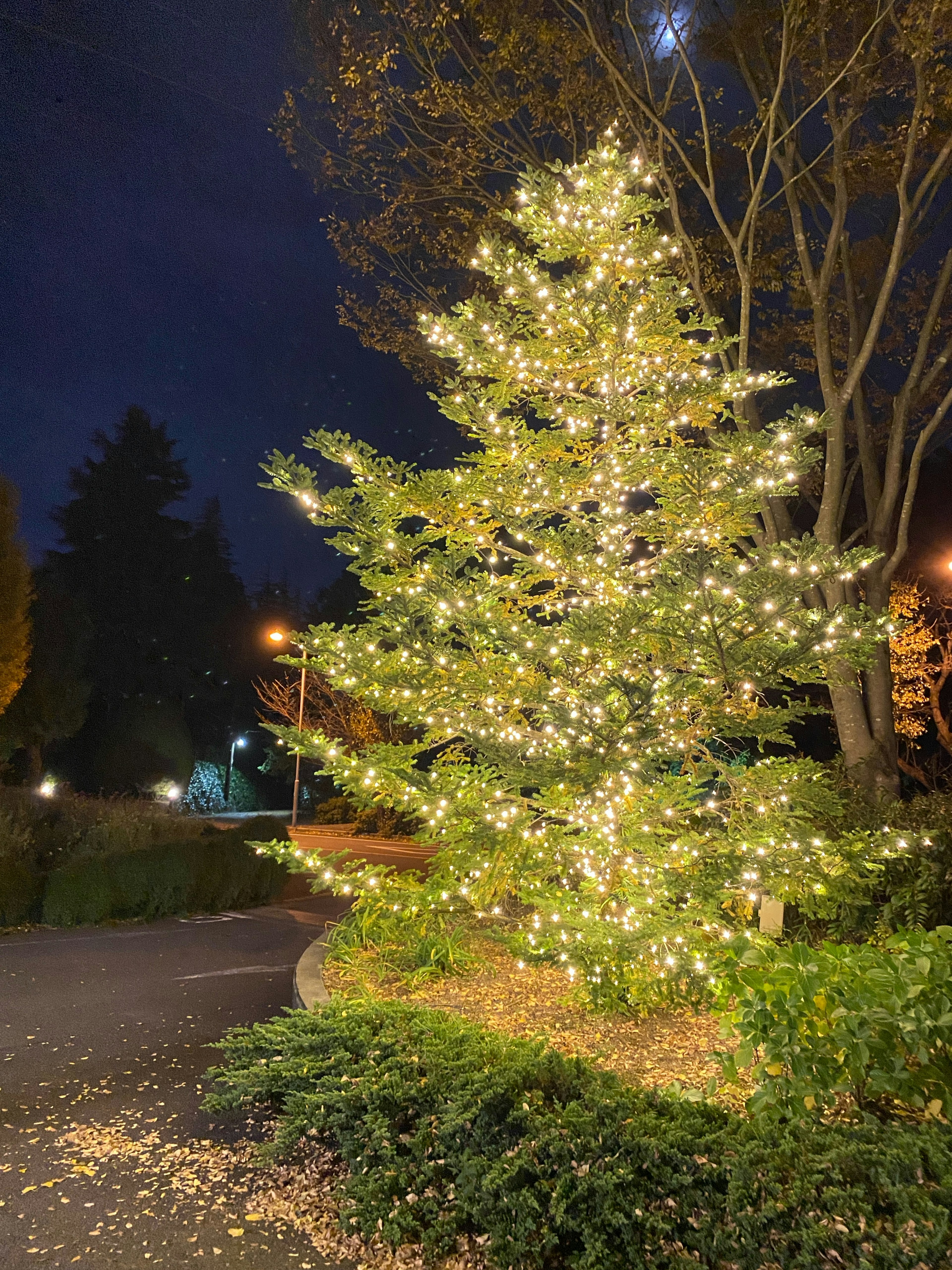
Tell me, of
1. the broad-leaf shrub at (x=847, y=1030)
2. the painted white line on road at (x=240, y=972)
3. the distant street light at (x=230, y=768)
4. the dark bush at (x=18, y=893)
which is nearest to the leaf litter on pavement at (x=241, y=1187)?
the broad-leaf shrub at (x=847, y=1030)

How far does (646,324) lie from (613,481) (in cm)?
105

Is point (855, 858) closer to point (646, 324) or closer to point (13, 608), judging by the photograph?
point (646, 324)

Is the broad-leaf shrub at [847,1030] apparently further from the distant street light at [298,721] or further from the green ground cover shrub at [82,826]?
the distant street light at [298,721]

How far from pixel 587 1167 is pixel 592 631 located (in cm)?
244

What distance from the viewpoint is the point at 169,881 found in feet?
34.8

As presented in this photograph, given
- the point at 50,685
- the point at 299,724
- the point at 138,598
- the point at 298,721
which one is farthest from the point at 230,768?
the point at 299,724

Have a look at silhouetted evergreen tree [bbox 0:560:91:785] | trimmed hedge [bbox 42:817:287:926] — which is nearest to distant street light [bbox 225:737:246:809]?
silhouetted evergreen tree [bbox 0:560:91:785]

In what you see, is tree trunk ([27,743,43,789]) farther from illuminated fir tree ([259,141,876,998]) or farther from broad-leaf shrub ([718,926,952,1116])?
broad-leaf shrub ([718,926,952,1116])

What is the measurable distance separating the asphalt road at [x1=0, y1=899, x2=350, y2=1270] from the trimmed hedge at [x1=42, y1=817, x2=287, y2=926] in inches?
21.9

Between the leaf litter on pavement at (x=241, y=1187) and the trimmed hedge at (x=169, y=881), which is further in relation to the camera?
the trimmed hedge at (x=169, y=881)

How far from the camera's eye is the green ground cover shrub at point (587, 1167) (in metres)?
2.35

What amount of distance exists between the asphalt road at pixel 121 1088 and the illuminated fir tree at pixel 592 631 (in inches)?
65.6

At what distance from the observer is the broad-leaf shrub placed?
310 centimetres

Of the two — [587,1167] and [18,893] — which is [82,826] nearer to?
[18,893]
